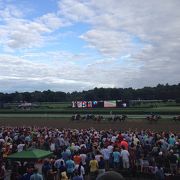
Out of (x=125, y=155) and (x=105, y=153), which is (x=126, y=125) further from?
(x=125, y=155)

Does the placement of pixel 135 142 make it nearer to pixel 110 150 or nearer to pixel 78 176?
pixel 110 150

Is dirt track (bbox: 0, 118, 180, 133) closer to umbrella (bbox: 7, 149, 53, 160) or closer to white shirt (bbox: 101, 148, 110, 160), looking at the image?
white shirt (bbox: 101, 148, 110, 160)

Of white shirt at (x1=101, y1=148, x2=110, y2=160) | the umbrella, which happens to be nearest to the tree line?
white shirt at (x1=101, y1=148, x2=110, y2=160)

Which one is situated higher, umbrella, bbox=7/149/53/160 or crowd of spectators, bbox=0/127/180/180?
umbrella, bbox=7/149/53/160

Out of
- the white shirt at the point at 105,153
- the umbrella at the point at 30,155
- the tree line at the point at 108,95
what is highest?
the tree line at the point at 108,95

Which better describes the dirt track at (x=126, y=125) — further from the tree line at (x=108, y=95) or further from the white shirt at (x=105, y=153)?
the tree line at (x=108, y=95)

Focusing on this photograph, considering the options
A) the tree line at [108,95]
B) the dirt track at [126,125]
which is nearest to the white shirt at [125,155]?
the dirt track at [126,125]

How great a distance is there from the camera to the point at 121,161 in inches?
574

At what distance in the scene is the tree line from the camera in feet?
397

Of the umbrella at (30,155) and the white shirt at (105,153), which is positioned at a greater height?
the umbrella at (30,155)

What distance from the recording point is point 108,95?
122688 millimetres

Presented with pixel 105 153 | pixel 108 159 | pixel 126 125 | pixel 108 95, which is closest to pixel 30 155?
pixel 105 153

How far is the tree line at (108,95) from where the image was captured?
121m

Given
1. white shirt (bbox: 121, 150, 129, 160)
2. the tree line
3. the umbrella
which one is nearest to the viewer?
the umbrella
